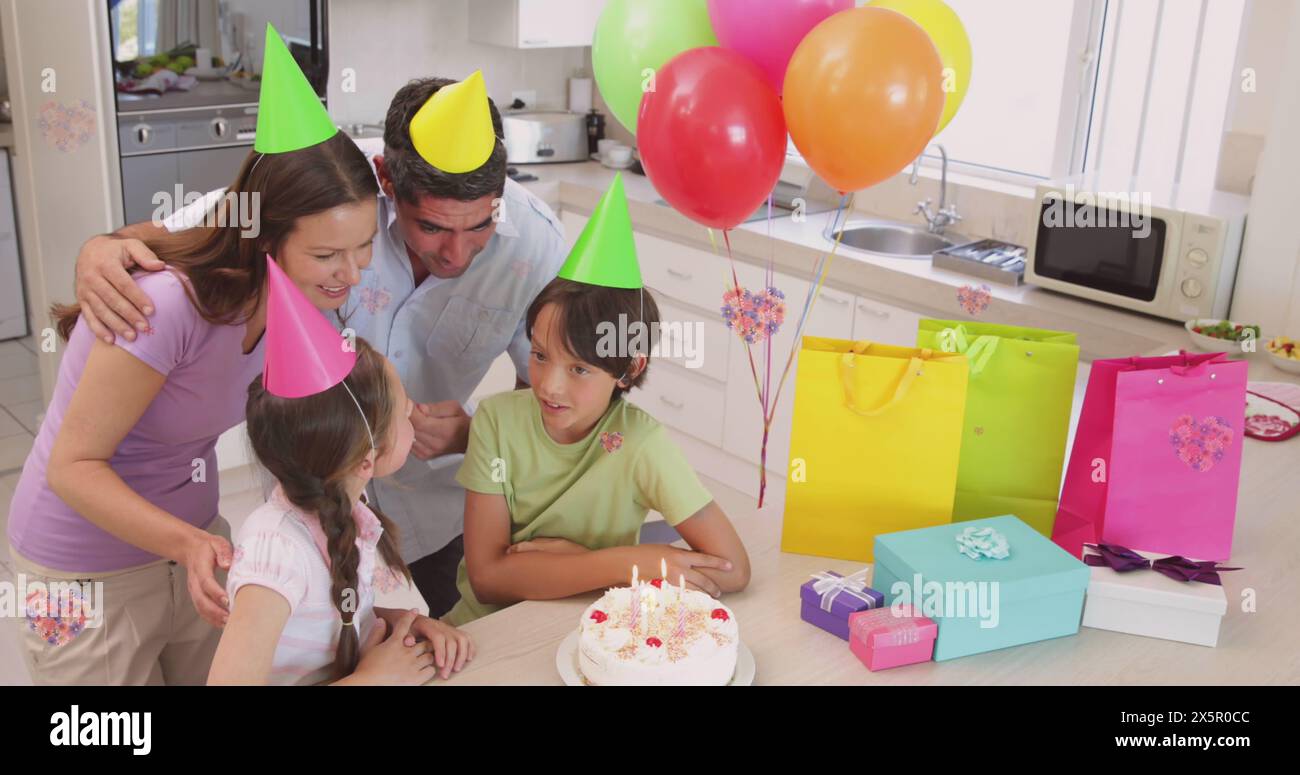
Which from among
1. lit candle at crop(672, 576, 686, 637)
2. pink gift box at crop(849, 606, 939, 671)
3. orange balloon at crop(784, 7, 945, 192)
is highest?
orange balloon at crop(784, 7, 945, 192)

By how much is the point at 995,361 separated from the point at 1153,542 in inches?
13.1

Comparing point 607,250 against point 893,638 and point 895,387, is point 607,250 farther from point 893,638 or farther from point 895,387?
point 893,638

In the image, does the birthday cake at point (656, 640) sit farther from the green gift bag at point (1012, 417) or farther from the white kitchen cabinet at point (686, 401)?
the white kitchen cabinet at point (686, 401)

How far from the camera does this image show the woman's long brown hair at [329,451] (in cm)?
144

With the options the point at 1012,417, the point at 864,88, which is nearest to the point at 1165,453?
the point at 1012,417

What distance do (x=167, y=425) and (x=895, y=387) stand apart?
1018 millimetres

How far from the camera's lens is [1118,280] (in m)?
2.92

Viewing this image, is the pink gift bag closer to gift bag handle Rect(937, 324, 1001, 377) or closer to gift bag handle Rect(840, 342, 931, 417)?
gift bag handle Rect(937, 324, 1001, 377)

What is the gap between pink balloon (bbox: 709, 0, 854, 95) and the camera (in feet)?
5.52

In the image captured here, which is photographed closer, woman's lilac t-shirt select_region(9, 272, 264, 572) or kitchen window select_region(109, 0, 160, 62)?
woman's lilac t-shirt select_region(9, 272, 264, 572)

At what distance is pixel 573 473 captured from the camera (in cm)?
173

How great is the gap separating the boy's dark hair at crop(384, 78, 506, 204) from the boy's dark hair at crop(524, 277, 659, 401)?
0.60 ft

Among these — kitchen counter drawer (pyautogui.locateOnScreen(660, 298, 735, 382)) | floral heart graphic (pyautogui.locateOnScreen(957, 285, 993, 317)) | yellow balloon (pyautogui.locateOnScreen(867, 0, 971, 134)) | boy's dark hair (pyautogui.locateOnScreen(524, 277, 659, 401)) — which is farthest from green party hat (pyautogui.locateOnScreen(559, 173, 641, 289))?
kitchen counter drawer (pyautogui.locateOnScreen(660, 298, 735, 382))

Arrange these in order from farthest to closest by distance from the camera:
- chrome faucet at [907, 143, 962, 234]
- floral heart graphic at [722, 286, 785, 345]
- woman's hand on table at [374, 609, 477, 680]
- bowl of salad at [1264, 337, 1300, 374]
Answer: chrome faucet at [907, 143, 962, 234]
bowl of salad at [1264, 337, 1300, 374]
floral heart graphic at [722, 286, 785, 345]
woman's hand on table at [374, 609, 477, 680]
